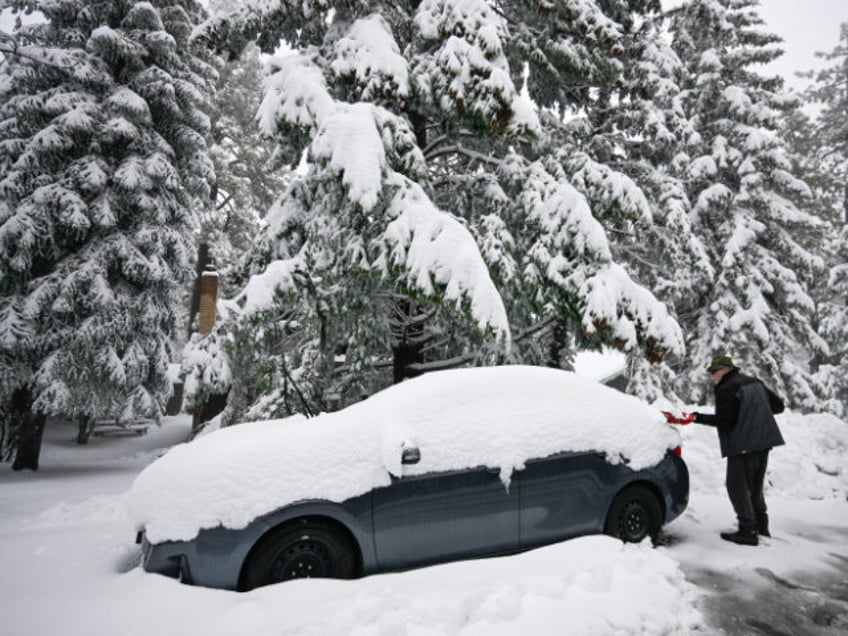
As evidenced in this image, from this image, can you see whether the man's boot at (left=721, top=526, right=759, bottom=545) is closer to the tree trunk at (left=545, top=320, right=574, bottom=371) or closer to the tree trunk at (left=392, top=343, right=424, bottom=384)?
the tree trunk at (left=545, top=320, right=574, bottom=371)

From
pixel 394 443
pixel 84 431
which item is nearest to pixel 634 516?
pixel 394 443

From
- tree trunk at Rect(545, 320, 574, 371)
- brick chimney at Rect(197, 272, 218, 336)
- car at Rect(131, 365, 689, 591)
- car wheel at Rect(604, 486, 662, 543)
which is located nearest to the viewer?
car at Rect(131, 365, 689, 591)

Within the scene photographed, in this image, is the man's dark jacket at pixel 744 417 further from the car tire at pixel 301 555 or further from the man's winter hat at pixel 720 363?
the car tire at pixel 301 555

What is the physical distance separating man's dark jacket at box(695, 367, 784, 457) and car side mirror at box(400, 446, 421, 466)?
3.06 meters

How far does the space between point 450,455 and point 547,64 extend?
6.34 meters

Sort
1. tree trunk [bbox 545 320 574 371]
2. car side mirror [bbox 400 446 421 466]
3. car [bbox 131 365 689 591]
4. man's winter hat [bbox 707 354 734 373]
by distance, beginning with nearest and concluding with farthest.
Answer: car [bbox 131 365 689 591] < car side mirror [bbox 400 446 421 466] < man's winter hat [bbox 707 354 734 373] < tree trunk [bbox 545 320 574 371]

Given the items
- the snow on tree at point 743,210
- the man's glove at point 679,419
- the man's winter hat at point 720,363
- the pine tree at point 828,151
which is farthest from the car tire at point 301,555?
the pine tree at point 828,151

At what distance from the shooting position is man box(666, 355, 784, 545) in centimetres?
480

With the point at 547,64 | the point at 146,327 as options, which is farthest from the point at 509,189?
the point at 146,327

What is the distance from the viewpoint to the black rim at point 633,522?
4496 millimetres

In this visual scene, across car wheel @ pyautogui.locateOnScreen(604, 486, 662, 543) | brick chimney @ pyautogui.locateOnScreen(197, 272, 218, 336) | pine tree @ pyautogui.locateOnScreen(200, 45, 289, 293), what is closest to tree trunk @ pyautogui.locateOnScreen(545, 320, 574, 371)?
car wheel @ pyautogui.locateOnScreen(604, 486, 662, 543)

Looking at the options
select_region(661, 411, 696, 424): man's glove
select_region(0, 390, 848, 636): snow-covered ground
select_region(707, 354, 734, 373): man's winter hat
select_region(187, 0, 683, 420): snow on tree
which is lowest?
select_region(0, 390, 848, 636): snow-covered ground

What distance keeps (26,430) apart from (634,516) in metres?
12.7

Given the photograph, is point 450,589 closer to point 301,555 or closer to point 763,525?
point 301,555
